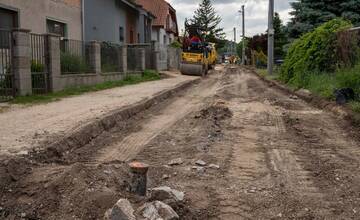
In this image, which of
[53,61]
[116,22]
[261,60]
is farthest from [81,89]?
[261,60]

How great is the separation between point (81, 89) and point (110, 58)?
589 cm

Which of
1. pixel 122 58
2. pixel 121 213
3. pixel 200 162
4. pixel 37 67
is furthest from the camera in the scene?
pixel 122 58

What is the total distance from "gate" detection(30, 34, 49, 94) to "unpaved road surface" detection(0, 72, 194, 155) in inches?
56.0

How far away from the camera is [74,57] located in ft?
66.0

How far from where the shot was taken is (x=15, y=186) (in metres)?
6.16

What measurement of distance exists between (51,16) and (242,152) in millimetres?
15112

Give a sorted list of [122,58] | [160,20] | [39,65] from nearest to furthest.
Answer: [39,65], [122,58], [160,20]

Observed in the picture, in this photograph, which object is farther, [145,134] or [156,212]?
[145,134]

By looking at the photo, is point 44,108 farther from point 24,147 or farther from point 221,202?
point 221,202

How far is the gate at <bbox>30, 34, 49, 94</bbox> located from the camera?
16422 millimetres

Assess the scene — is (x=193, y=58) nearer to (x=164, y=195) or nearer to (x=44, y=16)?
(x=44, y=16)

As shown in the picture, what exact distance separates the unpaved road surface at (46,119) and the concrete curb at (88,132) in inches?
6.5

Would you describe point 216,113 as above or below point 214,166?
above

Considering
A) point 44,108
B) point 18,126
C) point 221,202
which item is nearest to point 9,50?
point 44,108
